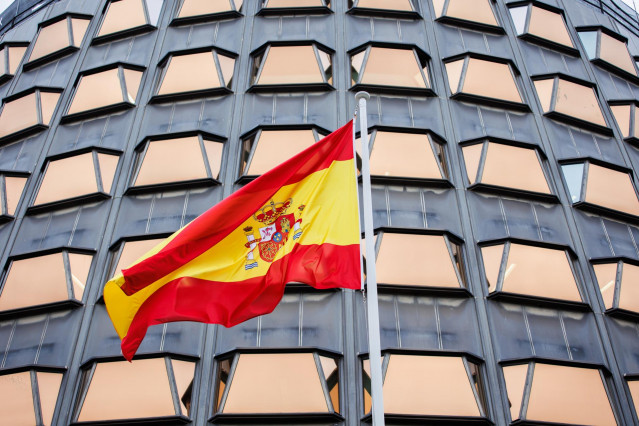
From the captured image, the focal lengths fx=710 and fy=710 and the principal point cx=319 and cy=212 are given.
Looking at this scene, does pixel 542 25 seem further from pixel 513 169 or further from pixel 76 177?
pixel 76 177

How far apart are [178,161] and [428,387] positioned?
9.85 meters

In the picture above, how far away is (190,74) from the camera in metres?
23.3

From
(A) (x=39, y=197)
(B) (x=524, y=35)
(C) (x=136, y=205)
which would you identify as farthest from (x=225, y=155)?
(B) (x=524, y=35)

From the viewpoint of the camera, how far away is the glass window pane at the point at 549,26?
26.4 metres

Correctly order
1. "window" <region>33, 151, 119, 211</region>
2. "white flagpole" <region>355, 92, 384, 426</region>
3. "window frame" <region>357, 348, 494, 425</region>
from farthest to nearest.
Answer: "window" <region>33, 151, 119, 211</region>, "window frame" <region>357, 348, 494, 425</region>, "white flagpole" <region>355, 92, 384, 426</region>

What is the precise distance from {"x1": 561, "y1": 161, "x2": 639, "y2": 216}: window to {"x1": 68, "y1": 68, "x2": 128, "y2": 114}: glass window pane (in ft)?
47.2

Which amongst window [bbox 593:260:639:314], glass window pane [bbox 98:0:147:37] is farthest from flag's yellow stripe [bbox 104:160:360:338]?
glass window pane [bbox 98:0:147:37]

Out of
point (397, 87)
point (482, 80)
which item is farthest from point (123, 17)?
point (482, 80)

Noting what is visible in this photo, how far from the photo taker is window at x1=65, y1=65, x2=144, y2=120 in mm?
23109

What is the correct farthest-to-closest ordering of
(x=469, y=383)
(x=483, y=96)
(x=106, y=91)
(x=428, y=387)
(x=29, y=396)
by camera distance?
1. (x=106, y=91)
2. (x=483, y=96)
3. (x=29, y=396)
4. (x=469, y=383)
5. (x=428, y=387)

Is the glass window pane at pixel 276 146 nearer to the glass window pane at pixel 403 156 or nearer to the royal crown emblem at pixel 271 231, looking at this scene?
the glass window pane at pixel 403 156

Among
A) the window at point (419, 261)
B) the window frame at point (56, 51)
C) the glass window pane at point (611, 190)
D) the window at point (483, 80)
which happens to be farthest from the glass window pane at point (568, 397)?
the window frame at point (56, 51)

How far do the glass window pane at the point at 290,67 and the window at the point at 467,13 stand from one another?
5472mm

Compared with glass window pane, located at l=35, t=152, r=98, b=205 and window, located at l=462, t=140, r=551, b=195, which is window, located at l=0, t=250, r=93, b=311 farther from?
window, located at l=462, t=140, r=551, b=195
